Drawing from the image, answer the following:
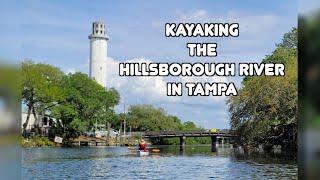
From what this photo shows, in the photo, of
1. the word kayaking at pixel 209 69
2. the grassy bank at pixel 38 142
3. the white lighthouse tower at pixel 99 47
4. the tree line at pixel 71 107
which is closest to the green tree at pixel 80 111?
the tree line at pixel 71 107

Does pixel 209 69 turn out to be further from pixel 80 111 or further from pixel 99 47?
pixel 80 111

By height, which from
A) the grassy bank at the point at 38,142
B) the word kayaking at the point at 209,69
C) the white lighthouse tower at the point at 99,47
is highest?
the white lighthouse tower at the point at 99,47

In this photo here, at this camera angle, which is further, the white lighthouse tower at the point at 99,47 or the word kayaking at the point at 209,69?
the white lighthouse tower at the point at 99,47

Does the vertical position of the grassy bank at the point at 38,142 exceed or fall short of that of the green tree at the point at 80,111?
it falls short

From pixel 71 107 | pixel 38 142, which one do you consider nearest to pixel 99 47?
pixel 38 142

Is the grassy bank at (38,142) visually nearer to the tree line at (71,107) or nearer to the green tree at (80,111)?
the tree line at (71,107)

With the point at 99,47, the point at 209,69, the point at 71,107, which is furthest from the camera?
the point at 71,107

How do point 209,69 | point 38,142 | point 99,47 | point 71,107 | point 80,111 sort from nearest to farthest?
point 209,69
point 99,47
point 38,142
point 71,107
point 80,111

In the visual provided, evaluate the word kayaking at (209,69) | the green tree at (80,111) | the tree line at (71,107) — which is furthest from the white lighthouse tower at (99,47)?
the green tree at (80,111)

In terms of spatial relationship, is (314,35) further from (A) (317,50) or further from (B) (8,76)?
(B) (8,76)

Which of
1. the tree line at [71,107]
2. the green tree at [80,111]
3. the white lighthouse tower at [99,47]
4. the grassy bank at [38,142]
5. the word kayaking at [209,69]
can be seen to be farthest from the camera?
the green tree at [80,111]

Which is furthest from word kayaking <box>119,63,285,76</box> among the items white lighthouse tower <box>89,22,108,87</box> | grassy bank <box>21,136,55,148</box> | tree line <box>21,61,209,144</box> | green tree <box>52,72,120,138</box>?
green tree <box>52,72,120,138</box>

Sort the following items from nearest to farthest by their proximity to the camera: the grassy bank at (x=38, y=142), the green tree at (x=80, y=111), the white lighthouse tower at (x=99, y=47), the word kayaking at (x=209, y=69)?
the word kayaking at (x=209, y=69) → the white lighthouse tower at (x=99, y=47) → the grassy bank at (x=38, y=142) → the green tree at (x=80, y=111)

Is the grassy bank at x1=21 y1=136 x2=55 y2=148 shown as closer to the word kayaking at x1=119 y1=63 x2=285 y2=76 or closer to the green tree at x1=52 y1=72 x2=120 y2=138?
the green tree at x1=52 y1=72 x2=120 y2=138
